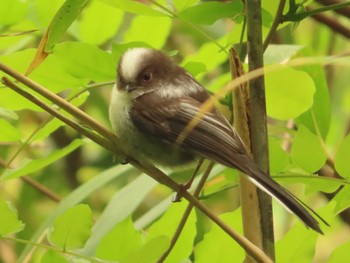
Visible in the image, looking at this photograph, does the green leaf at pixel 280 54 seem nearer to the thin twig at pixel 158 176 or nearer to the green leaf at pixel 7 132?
the thin twig at pixel 158 176

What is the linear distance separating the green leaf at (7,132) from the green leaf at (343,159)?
558 mm

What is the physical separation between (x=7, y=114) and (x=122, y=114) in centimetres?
53

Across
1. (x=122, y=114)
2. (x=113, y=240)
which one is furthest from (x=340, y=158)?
(x=122, y=114)

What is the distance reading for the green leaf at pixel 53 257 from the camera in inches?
50.4

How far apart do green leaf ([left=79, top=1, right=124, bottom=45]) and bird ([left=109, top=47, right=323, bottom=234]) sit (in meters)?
0.07

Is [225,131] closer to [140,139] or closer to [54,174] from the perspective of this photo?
[140,139]

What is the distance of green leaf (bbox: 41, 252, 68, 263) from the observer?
128 centimetres

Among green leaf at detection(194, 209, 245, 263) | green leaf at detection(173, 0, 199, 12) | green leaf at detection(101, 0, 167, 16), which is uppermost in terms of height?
green leaf at detection(173, 0, 199, 12)

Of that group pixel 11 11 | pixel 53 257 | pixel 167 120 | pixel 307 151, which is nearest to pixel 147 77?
pixel 167 120

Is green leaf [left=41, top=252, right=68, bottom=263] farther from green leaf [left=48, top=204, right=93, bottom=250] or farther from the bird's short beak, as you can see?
the bird's short beak

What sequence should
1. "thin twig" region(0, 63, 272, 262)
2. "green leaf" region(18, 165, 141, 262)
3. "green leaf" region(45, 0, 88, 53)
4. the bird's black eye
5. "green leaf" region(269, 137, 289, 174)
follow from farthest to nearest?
the bird's black eye → "green leaf" region(18, 165, 141, 262) → "green leaf" region(269, 137, 289, 174) → "green leaf" region(45, 0, 88, 53) → "thin twig" region(0, 63, 272, 262)

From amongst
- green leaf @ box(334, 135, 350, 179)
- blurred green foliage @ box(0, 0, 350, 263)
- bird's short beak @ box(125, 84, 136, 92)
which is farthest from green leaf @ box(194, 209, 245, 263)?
bird's short beak @ box(125, 84, 136, 92)

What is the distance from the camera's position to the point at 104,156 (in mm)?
→ 3209

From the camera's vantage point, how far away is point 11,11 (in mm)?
1497
